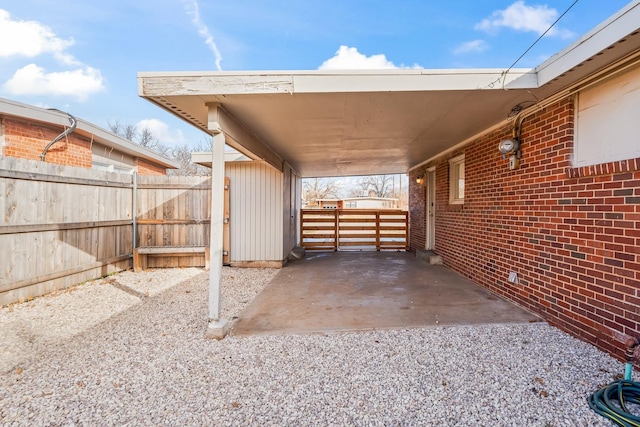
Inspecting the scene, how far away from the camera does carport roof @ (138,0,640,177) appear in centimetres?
230

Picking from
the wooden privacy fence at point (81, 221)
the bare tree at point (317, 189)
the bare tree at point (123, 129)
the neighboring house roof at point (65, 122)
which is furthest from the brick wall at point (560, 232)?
the bare tree at point (123, 129)

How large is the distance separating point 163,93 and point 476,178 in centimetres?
446

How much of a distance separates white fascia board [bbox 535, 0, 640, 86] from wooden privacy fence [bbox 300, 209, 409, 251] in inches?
246

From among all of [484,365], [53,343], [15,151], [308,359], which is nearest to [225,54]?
[15,151]

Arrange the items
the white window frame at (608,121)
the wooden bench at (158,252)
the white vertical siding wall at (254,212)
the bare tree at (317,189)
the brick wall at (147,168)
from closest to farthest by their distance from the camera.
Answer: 1. the white window frame at (608,121)
2. the wooden bench at (158,252)
3. the white vertical siding wall at (254,212)
4. the brick wall at (147,168)
5. the bare tree at (317,189)

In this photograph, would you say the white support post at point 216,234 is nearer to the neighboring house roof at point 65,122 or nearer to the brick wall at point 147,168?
the neighboring house roof at point 65,122

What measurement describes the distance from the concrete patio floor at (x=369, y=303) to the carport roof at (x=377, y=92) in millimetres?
2095

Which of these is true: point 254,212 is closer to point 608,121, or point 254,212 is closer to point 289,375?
point 289,375

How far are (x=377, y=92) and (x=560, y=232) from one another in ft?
7.64

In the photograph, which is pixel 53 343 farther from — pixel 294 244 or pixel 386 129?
pixel 294 244

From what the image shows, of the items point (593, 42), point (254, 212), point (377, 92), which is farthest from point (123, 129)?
point (593, 42)

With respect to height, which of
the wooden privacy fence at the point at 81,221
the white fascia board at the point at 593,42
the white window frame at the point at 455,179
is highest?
the white fascia board at the point at 593,42

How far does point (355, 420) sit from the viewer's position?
1689 mm

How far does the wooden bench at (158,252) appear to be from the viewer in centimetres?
555
